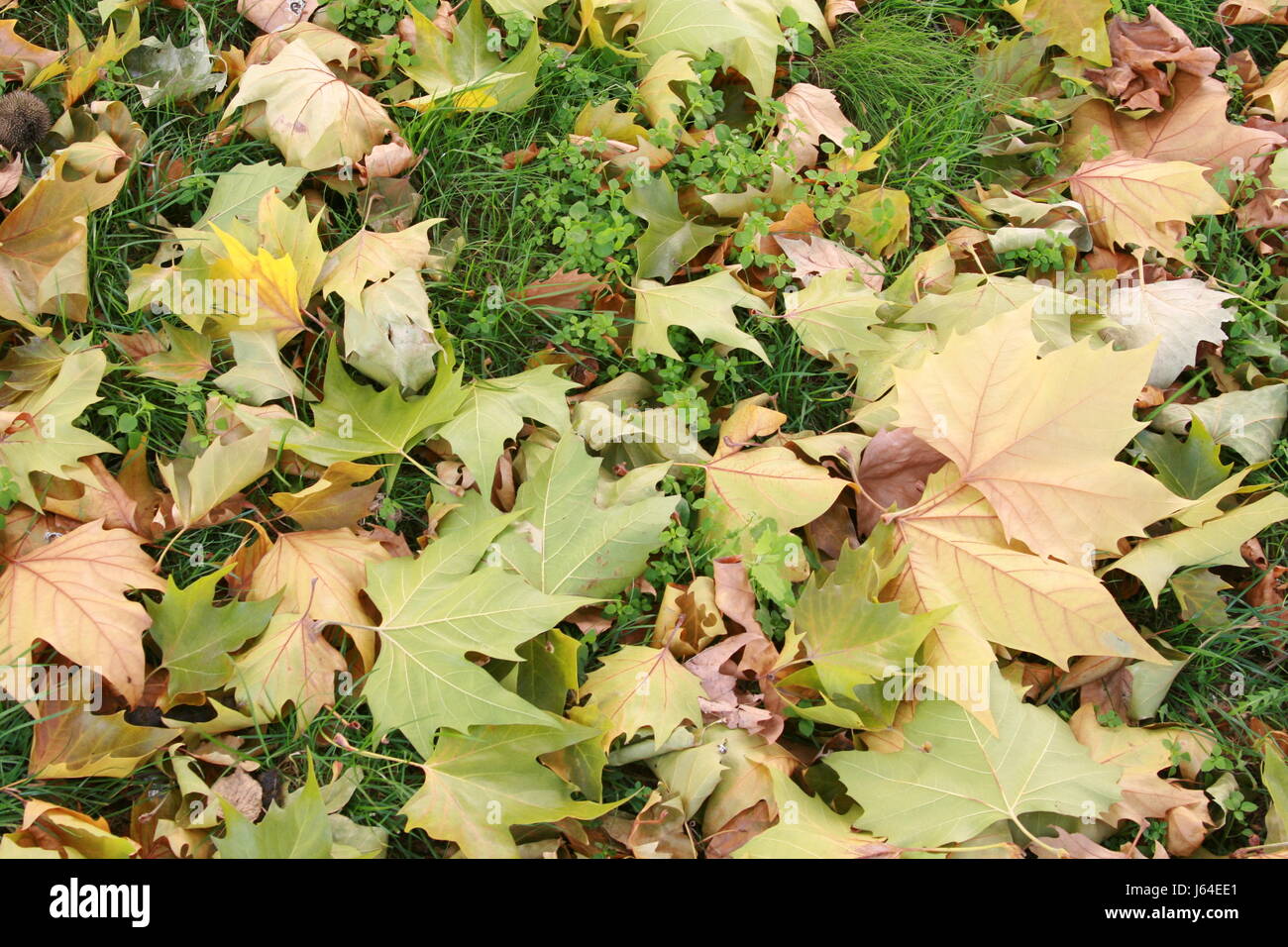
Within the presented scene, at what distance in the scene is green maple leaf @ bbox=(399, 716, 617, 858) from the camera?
68.9 inches

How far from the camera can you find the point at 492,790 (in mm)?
1766

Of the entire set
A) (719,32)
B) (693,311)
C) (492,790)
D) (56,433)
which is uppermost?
(719,32)

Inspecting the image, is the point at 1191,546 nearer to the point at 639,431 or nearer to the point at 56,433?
the point at 639,431

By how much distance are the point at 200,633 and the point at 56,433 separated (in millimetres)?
515

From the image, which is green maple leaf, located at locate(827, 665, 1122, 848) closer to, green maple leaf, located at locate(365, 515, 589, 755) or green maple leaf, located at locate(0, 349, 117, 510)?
green maple leaf, located at locate(365, 515, 589, 755)

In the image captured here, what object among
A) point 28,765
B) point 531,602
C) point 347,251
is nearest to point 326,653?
point 531,602

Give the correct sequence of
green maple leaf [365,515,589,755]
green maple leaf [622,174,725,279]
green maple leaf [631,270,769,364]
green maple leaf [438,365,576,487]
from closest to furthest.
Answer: green maple leaf [365,515,589,755] < green maple leaf [438,365,576,487] < green maple leaf [631,270,769,364] < green maple leaf [622,174,725,279]

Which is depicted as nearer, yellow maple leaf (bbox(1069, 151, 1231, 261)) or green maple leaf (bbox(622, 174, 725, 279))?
green maple leaf (bbox(622, 174, 725, 279))

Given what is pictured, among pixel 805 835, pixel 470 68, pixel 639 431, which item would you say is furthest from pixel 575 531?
pixel 470 68

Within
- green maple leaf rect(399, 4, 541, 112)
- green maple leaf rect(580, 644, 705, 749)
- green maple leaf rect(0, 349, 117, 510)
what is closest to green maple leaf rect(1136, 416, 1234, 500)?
green maple leaf rect(580, 644, 705, 749)

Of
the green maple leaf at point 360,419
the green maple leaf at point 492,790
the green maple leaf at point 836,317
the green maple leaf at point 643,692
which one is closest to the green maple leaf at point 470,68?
the green maple leaf at point 360,419

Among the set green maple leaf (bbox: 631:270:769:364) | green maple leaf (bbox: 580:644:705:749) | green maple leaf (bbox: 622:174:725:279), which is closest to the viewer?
green maple leaf (bbox: 580:644:705:749)

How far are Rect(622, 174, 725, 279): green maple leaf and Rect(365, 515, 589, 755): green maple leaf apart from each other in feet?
2.47

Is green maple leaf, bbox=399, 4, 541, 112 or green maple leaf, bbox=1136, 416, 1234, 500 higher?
green maple leaf, bbox=399, 4, 541, 112
